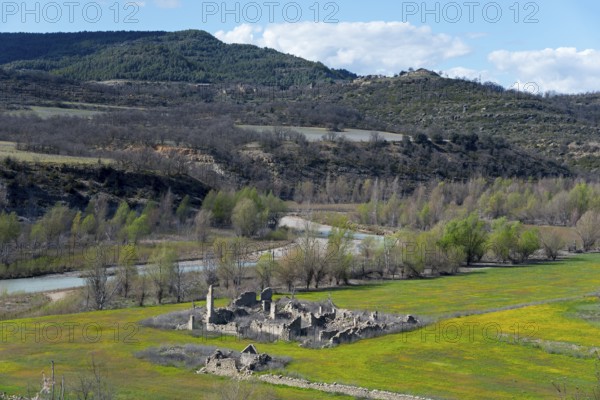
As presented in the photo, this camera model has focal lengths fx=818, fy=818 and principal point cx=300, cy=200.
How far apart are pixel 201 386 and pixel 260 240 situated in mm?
58838

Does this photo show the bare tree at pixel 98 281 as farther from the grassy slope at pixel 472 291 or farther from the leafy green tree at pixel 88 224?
the leafy green tree at pixel 88 224

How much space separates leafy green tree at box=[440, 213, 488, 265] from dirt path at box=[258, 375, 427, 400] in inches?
1969

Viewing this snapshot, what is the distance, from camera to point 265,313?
54656 mm

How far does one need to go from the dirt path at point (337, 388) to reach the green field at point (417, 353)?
2.83 feet

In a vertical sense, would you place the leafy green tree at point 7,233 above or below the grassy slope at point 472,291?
above

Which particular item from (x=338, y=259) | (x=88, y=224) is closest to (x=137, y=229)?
(x=88, y=224)

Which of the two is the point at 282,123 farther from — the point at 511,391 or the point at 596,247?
the point at 511,391

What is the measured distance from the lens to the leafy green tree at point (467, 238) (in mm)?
86812

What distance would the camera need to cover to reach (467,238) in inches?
3511

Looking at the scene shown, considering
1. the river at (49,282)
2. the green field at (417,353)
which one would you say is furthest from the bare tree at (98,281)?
the river at (49,282)

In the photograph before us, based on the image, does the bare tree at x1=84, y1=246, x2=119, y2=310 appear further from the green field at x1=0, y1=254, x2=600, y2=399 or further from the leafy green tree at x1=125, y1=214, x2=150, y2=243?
the leafy green tree at x1=125, y1=214, x2=150, y2=243

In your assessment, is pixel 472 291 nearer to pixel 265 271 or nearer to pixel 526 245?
pixel 265 271

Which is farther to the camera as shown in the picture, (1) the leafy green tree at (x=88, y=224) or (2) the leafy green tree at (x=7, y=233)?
(1) the leafy green tree at (x=88, y=224)

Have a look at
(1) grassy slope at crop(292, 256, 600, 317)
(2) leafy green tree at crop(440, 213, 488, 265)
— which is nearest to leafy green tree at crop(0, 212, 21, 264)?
(1) grassy slope at crop(292, 256, 600, 317)
